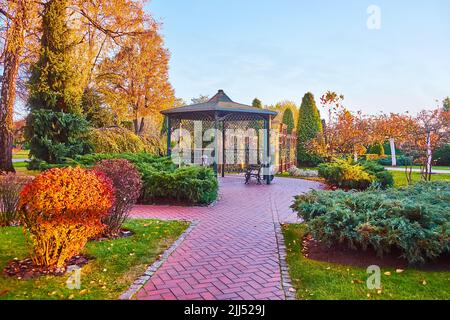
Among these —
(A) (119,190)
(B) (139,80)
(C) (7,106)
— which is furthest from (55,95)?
(A) (119,190)

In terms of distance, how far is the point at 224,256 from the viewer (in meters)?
4.31

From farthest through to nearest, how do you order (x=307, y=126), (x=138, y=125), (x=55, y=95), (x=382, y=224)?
(x=138, y=125)
(x=307, y=126)
(x=55, y=95)
(x=382, y=224)

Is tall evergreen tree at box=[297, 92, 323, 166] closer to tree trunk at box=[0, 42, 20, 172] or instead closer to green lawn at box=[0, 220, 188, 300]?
tree trunk at box=[0, 42, 20, 172]

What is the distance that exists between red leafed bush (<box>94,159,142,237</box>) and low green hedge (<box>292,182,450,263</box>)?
8.89 ft

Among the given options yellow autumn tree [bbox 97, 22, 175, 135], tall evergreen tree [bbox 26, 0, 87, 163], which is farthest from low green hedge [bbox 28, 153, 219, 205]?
yellow autumn tree [bbox 97, 22, 175, 135]

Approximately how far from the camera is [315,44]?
10477 mm

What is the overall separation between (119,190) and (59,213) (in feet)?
4.83

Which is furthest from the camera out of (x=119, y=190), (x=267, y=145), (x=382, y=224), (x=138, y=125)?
(x=138, y=125)

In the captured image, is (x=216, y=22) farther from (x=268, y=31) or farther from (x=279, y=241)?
(x=279, y=241)

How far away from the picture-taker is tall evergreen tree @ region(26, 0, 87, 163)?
11.9 meters

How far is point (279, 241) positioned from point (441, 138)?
30.0 ft

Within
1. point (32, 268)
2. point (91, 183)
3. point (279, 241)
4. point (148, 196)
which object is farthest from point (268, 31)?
point (32, 268)

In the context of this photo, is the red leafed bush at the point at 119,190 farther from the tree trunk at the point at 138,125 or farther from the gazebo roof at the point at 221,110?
the tree trunk at the point at 138,125

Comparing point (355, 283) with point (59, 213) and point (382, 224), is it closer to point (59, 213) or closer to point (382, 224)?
point (382, 224)
